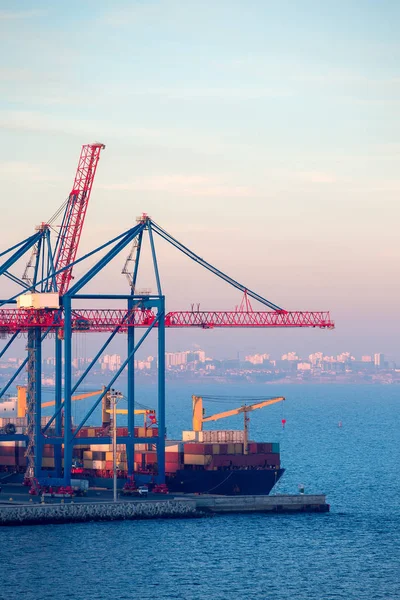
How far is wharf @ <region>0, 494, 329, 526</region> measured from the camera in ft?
294

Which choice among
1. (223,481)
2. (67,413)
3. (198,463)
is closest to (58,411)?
(67,413)

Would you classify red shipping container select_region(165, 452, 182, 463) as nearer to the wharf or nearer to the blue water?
the wharf

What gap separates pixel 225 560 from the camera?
7962 cm

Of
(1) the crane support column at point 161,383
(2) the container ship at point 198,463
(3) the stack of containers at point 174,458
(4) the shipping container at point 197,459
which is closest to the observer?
(1) the crane support column at point 161,383

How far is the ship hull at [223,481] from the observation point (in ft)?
342

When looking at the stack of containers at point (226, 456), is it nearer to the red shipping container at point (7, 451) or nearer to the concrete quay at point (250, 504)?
the concrete quay at point (250, 504)

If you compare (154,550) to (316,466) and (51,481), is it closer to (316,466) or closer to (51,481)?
(51,481)

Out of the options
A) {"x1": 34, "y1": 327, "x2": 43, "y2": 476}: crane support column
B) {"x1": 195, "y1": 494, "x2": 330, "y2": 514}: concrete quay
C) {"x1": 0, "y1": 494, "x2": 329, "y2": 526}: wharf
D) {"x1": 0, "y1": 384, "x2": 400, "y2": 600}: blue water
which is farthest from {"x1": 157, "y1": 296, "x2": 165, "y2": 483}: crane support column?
{"x1": 34, "y1": 327, "x2": 43, "y2": 476}: crane support column

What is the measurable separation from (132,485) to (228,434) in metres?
13.3

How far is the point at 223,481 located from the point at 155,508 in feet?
42.0

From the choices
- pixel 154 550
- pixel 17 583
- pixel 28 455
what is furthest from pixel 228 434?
pixel 17 583

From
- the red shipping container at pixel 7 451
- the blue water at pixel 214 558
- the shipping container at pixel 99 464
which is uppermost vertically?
the red shipping container at pixel 7 451

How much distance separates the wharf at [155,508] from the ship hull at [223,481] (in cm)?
591

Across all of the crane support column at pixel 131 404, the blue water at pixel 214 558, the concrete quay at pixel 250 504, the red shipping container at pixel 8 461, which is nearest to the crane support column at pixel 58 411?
the crane support column at pixel 131 404
